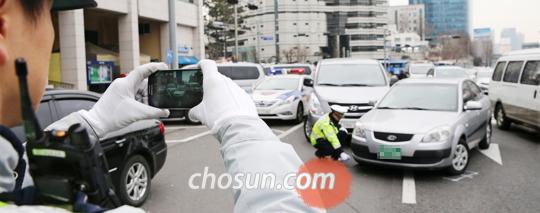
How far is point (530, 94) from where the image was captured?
9555mm

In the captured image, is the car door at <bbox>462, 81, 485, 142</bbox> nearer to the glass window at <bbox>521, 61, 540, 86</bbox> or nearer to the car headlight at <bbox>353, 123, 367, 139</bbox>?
the car headlight at <bbox>353, 123, 367, 139</bbox>

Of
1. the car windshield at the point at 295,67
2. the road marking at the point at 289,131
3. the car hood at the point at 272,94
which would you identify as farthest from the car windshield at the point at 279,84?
the car windshield at the point at 295,67

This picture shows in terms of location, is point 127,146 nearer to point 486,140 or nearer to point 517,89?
point 486,140

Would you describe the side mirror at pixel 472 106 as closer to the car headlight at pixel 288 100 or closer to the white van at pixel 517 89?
the white van at pixel 517 89

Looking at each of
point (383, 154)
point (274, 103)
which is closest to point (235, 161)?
point (383, 154)

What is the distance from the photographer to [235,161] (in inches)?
48.1

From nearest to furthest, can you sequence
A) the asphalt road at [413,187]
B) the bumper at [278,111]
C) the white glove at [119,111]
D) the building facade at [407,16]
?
the white glove at [119,111] → the asphalt road at [413,187] → the bumper at [278,111] → the building facade at [407,16]

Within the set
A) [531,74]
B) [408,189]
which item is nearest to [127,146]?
[408,189]

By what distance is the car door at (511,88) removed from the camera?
33.7 feet

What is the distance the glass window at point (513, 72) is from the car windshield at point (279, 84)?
536 centimetres

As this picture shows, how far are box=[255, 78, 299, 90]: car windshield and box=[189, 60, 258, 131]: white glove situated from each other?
12084 millimetres

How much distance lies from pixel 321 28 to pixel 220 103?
105 m

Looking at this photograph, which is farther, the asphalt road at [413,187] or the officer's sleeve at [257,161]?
the asphalt road at [413,187]

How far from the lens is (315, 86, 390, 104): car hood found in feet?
32.0
